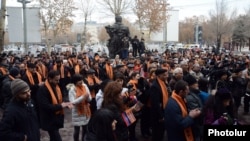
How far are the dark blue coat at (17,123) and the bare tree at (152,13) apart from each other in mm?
32098

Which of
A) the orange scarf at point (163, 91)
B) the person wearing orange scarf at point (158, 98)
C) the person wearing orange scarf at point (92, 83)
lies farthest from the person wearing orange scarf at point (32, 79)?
the orange scarf at point (163, 91)

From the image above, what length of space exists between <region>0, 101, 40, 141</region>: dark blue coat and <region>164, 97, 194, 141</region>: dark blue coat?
1.89 metres

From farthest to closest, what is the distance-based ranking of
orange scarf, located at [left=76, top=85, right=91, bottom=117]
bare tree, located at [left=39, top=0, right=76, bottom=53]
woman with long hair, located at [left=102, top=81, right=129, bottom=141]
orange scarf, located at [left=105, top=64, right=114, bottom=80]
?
bare tree, located at [left=39, top=0, right=76, bottom=53] < orange scarf, located at [left=105, top=64, right=114, bottom=80] < orange scarf, located at [left=76, top=85, right=91, bottom=117] < woman with long hair, located at [left=102, top=81, right=129, bottom=141]

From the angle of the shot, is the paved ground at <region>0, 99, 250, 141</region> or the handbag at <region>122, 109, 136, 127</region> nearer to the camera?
the handbag at <region>122, 109, 136, 127</region>

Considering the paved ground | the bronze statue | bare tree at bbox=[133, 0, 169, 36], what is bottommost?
the paved ground

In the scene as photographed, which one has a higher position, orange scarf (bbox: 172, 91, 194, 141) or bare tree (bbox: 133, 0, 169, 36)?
bare tree (bbox: 133, 0, 169, 36)

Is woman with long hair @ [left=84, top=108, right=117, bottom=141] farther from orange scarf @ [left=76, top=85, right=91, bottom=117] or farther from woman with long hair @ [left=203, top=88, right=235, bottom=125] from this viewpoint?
orange scarf @ [left=76, top=85, right=91, bottom=117]

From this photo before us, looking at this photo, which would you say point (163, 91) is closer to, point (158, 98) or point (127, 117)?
point (158, 98)

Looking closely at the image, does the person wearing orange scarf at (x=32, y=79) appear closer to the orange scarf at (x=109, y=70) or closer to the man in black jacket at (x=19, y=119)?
the orange scarf at (x=109, y=70)

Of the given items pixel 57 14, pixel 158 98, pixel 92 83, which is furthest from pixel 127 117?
pixel 57 14

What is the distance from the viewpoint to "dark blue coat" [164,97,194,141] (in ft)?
15.8

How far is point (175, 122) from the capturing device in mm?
4945

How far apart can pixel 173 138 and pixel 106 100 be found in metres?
1.35

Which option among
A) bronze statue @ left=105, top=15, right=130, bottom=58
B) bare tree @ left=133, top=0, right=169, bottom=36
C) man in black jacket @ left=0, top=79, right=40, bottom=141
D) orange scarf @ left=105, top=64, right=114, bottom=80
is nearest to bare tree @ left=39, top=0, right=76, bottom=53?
bare tree @ left=133, top=0, right=169, bottom=36
